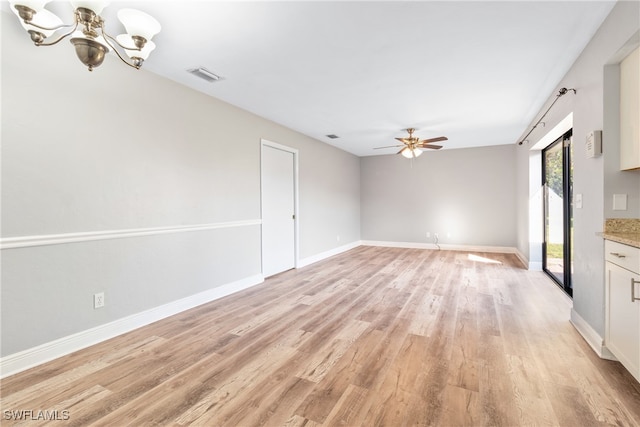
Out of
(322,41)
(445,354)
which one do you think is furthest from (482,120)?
(445,354)

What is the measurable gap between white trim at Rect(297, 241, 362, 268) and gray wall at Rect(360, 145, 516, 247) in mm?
761

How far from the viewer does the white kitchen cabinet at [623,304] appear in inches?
67.4

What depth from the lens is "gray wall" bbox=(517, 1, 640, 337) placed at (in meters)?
2.05

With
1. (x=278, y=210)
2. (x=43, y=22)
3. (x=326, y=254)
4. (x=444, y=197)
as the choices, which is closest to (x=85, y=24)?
(x=43, y=22)

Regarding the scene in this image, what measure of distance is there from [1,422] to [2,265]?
1011 mm

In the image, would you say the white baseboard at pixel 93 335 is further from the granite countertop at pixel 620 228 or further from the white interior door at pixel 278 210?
the granite countertop at pixel 620 228

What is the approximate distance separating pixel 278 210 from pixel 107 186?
264cm

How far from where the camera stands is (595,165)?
2311 millimetres

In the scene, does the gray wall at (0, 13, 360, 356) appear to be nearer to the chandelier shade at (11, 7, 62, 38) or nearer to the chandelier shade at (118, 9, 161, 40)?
the chandelier shade at (11, 7, 62, 38)

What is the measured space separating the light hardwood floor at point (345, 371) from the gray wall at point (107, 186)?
41 centimetres

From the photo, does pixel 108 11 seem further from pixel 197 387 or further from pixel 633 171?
pixel 633 171

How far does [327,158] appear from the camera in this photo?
6484 millimetres

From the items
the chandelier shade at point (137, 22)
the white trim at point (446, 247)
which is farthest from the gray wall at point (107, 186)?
the white trim at point (446, 247)

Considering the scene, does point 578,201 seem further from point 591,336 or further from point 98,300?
point 98,300
